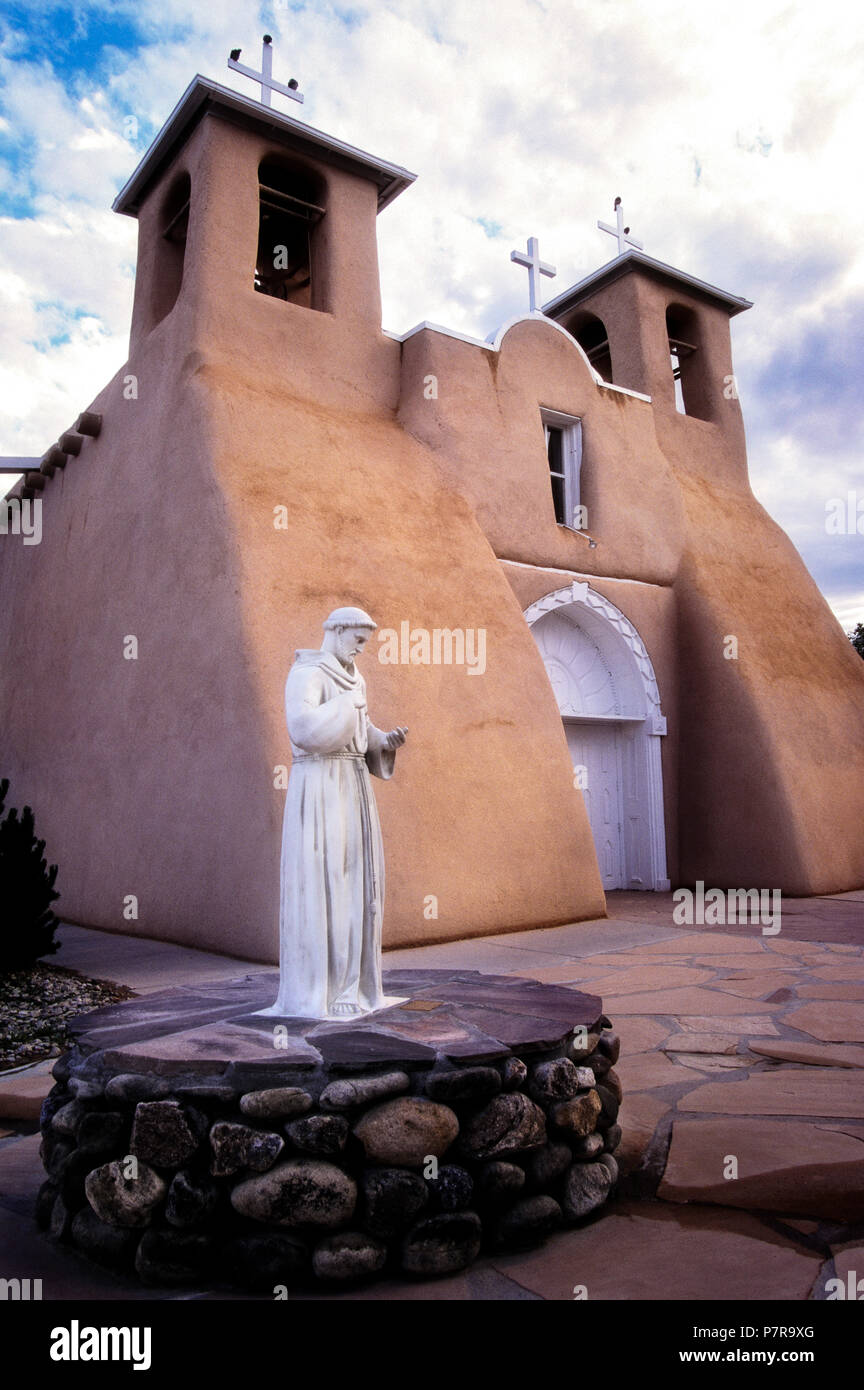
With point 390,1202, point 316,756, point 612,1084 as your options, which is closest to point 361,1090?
point 390,1202

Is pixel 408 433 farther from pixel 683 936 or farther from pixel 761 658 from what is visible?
pixel 683 936

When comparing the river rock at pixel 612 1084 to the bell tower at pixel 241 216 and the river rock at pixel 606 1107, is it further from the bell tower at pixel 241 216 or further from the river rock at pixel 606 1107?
the bell tower at pixel 241 216

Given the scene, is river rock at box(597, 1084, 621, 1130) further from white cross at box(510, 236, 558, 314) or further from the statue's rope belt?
white cross at box(510, 236, 558, 314)

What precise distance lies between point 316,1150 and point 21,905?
4868mm

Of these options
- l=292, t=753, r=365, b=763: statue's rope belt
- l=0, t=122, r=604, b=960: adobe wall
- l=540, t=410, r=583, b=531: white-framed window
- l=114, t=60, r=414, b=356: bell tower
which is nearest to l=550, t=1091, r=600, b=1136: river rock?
l=292, t=753, r=365, b=763: statue's rope belt

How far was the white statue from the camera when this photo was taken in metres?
3.37

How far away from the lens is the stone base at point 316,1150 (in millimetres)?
2521

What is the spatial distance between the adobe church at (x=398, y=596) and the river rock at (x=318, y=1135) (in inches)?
161

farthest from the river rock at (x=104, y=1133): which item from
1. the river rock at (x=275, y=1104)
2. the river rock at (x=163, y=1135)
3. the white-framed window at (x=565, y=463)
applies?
the white-framed window at (x=565, y=463)

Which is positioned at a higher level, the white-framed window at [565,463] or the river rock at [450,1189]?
the white-framed window at [565,463]

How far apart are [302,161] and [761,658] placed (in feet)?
25.1

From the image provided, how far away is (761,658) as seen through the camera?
11094mm

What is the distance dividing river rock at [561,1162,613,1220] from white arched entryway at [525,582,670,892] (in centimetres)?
785

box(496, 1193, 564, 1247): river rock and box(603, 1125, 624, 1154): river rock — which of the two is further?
box(603, 1125, 624, 1154): river rock
